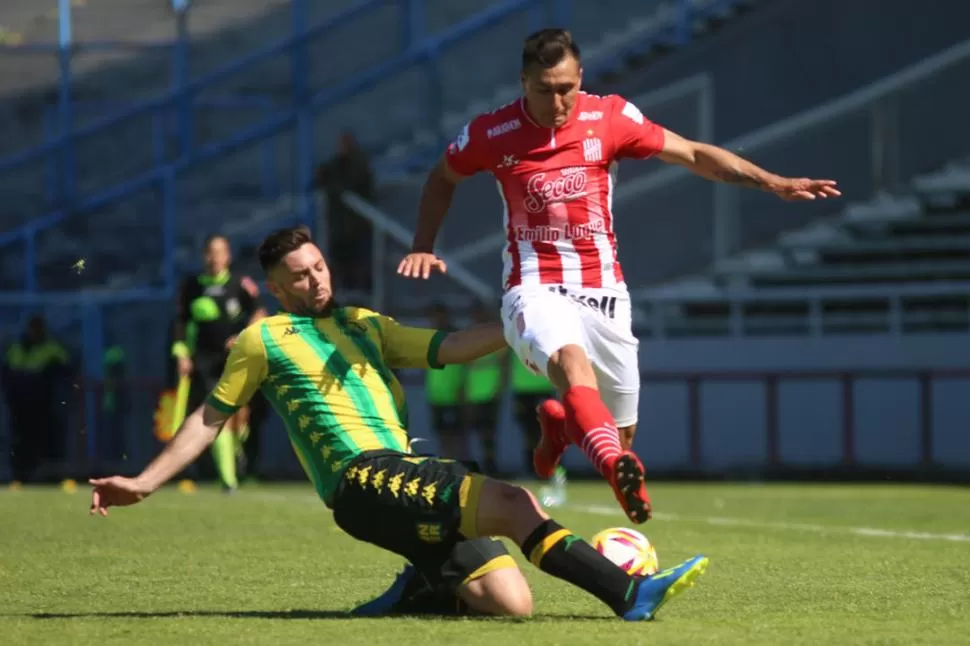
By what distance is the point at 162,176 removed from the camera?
68.7 ft

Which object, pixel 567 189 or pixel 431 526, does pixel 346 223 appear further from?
pixel 431 526

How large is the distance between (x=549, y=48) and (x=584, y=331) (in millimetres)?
1156

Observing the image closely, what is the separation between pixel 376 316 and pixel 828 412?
12.9 m

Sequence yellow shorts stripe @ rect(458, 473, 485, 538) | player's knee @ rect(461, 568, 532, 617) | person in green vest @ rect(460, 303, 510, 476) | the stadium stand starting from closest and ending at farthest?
yellow shorts stripe @ rect(458, 473, 485, 538)
player's knee @ rect(461, 568, 532, 617)
person in green vest @ rect(460, 303, 510, 476)
the stadium stand

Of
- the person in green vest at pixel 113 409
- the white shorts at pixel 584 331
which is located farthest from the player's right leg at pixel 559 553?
the person in green vest at pixel 113 409

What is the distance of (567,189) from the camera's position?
802 cm

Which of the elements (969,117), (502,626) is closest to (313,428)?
(502,626)

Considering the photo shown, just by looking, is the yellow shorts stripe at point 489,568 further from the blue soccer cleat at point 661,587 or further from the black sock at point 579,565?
A: the blue soccer cleat at point 661,587

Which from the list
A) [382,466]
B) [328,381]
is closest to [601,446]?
[382,466]

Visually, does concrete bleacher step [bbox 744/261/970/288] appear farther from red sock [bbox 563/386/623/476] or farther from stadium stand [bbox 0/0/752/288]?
red sock [bbox 563/386/623/476]

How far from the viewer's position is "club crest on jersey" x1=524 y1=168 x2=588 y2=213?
7984 millimetres

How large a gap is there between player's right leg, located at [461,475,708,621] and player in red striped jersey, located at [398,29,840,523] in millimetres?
1208

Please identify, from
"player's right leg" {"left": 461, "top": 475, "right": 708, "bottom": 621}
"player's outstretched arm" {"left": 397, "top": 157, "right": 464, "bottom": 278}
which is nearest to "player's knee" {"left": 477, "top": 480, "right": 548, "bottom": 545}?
"player's right leg" {"left": 461, "top": 475, "right": 708, "bottom": 621}

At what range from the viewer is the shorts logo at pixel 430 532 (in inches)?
265
